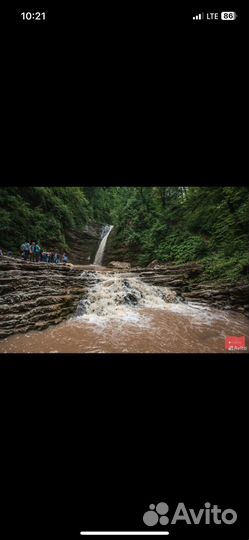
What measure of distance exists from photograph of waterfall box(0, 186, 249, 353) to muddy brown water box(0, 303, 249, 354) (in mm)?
16

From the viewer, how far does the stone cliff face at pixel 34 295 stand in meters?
3.92

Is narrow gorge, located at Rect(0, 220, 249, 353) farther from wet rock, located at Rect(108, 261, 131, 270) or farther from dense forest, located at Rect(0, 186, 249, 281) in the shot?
wet rock, located at Rect(108, 261, 131, 270)

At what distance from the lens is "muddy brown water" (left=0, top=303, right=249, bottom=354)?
316 cm

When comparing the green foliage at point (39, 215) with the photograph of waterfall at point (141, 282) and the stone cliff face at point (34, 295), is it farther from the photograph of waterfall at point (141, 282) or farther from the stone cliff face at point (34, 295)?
the stone cliff face at point (34, 295)

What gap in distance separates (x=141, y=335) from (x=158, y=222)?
803 cm

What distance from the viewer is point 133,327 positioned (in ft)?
13.0
